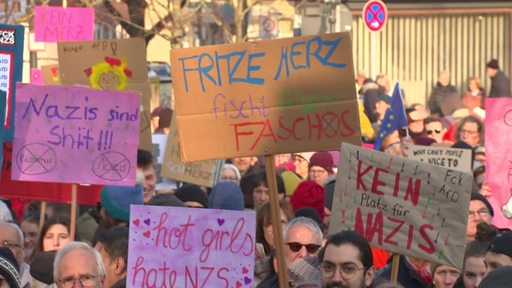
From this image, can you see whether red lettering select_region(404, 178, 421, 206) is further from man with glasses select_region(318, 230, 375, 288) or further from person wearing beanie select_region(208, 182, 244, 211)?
person wearing beanie select_region(208, 182, 244, 211)

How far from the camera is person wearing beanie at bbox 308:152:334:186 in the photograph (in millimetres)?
14836

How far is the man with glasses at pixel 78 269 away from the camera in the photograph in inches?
347

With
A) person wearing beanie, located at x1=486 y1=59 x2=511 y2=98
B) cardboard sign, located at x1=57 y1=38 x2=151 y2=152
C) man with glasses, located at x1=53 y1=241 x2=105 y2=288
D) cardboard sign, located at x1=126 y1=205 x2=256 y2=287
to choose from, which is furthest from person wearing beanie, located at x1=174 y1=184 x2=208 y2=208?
person wearing beanie, located at x1=486 y1=59 x2=511 y2=98

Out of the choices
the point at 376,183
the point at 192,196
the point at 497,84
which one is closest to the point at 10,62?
the point at 192,196

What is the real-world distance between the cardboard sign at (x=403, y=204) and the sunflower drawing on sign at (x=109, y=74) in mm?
6096

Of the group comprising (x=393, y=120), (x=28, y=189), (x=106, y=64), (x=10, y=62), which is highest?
(x=106, y=64)

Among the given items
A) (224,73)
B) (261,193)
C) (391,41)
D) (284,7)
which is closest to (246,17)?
(284,7)

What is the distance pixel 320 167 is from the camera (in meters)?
14.9

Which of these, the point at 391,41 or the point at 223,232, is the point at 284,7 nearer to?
the point at 391,41

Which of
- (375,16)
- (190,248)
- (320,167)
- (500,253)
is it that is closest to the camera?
(190,248)

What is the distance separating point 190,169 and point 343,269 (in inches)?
273

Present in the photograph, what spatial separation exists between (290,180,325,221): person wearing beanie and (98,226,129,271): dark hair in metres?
3.18

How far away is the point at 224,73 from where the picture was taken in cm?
1073

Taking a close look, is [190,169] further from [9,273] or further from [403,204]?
[9,273]
